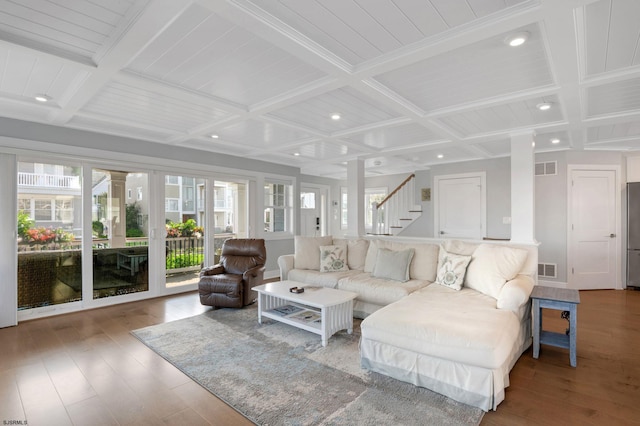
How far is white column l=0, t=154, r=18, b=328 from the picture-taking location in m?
3.59

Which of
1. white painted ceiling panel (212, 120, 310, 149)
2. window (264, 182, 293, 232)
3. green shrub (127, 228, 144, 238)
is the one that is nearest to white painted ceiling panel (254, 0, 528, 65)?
white painted ceiling panel (212, 120, 310, 149)

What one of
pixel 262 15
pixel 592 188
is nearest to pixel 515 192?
pixel 592 188

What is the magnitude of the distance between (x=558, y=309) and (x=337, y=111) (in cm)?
278

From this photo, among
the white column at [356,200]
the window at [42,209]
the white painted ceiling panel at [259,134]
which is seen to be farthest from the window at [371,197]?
the window at [42,209]

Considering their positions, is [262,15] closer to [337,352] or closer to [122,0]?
[122,0]

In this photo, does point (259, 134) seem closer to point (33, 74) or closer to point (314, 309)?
point (33, 74)

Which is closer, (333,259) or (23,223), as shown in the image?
(23,223)

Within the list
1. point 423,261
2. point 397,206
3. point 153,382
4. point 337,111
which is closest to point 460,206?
point 397,206

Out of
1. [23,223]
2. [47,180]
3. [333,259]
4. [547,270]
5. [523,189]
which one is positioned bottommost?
[547,270]

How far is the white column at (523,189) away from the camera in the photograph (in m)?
4.02

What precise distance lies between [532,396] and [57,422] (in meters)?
3.18

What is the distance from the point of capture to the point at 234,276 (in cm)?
434

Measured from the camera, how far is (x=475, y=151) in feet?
17.6

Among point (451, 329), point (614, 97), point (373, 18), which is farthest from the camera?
point (614, 97)
